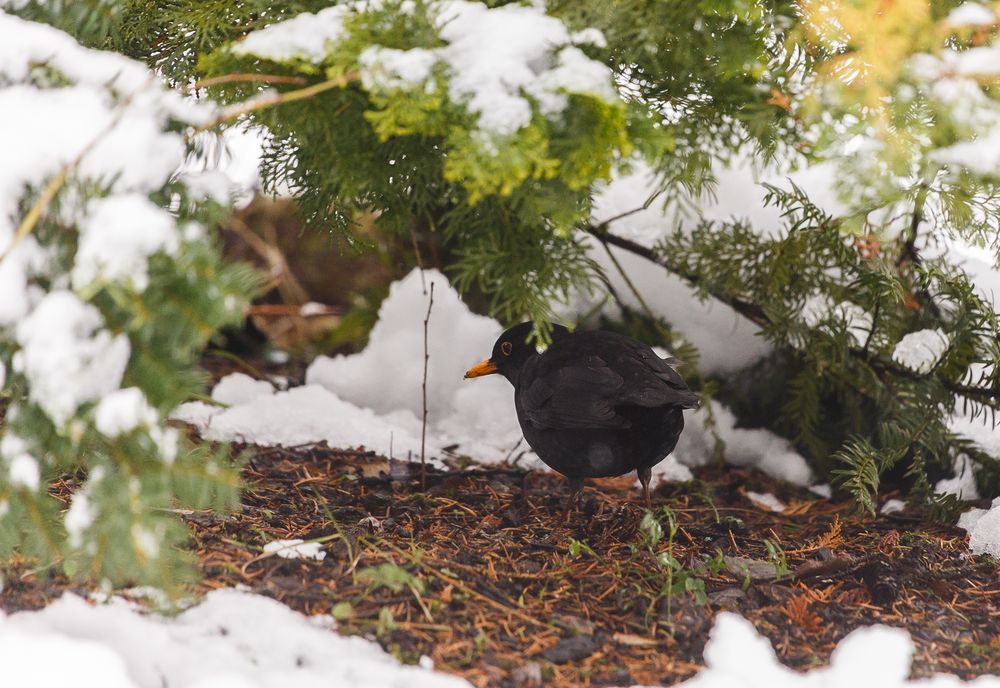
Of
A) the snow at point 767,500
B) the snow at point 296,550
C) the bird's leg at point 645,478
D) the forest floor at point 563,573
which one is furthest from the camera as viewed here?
the snow at point 767,500

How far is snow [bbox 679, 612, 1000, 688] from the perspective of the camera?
66.7 inches

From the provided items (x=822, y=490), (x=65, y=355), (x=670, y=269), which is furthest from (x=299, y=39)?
(x=822, y=490)

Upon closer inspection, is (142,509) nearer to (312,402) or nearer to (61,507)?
(61,507)

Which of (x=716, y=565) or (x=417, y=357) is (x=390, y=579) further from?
(x=417, y=357)

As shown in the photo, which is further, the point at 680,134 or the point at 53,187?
the point at 680,134

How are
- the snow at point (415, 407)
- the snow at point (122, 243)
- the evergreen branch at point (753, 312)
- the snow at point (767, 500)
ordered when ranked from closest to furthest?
the snow at point (122, 243) → the evergreen branch at point (753, 312) → the snow at point (767, 500) → the snow at point (415, 407)

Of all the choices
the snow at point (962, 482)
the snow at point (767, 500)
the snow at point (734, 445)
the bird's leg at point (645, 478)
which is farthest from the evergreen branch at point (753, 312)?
the bird's leg at point (645, 478)

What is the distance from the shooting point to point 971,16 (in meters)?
2.00

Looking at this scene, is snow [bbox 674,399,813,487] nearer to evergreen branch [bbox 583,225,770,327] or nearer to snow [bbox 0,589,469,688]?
evergreen branch [bbox 583,225,770,327]

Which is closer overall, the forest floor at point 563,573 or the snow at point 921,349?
the forest floor at point 563,573

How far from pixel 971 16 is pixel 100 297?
197cm

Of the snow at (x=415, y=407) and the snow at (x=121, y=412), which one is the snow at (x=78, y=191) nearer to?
the snow at (x=121, y=412)

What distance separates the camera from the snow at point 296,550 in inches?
89.4

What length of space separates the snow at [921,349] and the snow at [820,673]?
144cm
